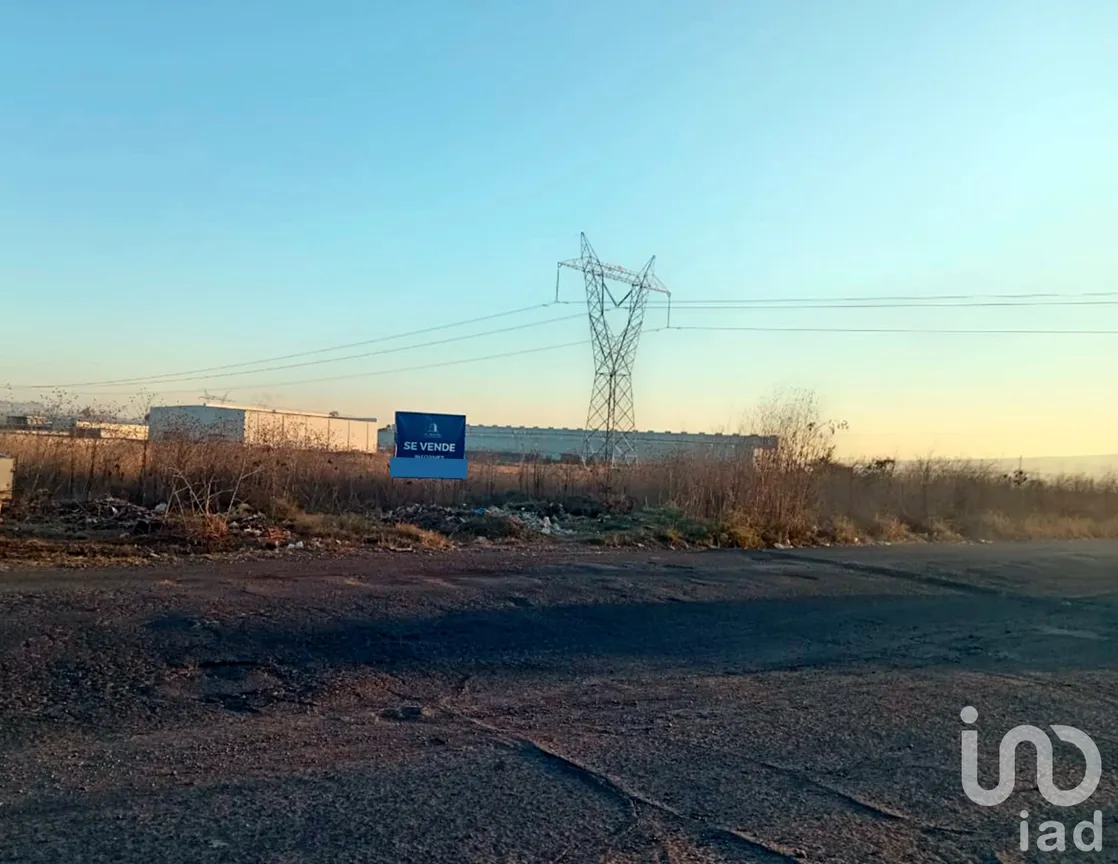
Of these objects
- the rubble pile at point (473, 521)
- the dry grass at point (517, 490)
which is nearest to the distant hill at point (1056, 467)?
the dry grass at point (517, 490)

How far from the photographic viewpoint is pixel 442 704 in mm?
7508

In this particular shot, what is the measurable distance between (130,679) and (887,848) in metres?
6.19

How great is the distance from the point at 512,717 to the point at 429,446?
16612 mm

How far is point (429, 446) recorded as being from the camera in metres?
23.4

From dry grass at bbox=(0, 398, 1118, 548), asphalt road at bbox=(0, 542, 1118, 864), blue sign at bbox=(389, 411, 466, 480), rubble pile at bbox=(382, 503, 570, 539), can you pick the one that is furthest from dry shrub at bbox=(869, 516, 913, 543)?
asphalt road at bbox=(0, 542, 1118, 864)

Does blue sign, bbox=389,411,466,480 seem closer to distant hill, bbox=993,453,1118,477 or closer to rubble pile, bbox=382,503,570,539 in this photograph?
rubble pile, bbox=382,503,570,539

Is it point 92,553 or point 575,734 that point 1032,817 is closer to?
point 575,734

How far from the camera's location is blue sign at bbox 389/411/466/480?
23016 millimetres

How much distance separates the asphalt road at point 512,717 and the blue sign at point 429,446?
9.22 metres

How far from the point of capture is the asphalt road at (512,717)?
4.85 m

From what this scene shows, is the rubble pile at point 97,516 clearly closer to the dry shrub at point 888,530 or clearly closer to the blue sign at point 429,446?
the blue sign at point 429,446

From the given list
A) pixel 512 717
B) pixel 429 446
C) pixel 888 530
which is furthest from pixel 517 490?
pixel 512 717

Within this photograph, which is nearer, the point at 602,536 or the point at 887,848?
the point at 887,848

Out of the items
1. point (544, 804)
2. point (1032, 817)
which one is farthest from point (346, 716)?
point (1032, 817)
